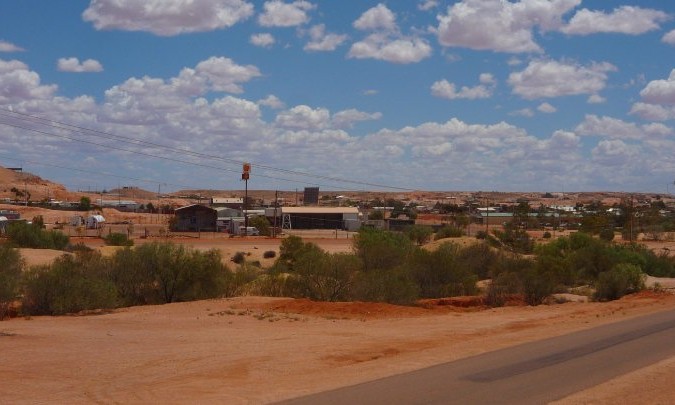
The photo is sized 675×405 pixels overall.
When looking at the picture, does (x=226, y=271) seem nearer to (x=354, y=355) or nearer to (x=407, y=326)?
Answer: (x=407, y=326)

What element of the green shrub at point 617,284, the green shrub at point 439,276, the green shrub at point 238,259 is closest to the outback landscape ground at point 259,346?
the green shrub at point 617,284

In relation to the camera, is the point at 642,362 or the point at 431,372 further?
the point at 642,362

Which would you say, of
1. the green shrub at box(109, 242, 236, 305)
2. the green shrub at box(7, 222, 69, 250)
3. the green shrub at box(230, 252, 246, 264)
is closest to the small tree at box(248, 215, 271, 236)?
the green shrub at box(230, 252, 246, 264)

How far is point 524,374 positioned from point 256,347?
8009 mm

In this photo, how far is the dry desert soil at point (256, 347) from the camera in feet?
54.2

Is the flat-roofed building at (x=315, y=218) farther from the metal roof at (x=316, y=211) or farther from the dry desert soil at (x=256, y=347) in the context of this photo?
the dry desert soil at (x=256, y=347)

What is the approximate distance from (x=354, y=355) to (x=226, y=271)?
22.3 m

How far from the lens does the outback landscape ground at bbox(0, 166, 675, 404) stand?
16531 millimetres

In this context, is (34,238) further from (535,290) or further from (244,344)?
(244,344)

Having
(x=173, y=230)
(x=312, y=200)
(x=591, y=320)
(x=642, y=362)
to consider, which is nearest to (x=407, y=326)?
(x=591, y=320)

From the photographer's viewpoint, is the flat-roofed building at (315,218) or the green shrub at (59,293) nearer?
the green shrub at (59,293)

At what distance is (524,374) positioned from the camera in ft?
58.9

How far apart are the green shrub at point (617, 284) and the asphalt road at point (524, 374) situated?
55.1 feet

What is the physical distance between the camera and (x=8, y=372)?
730 inches
